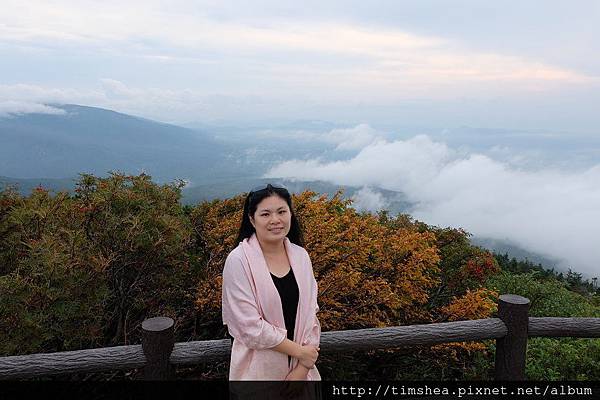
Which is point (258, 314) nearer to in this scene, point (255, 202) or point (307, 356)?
point (307, 356)

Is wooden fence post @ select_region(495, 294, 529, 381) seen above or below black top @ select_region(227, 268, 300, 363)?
below

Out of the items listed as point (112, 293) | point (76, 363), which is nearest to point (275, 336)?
point (76, 363)

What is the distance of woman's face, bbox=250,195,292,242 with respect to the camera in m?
2.43

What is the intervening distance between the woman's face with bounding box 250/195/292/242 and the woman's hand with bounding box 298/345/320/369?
0.57 meters

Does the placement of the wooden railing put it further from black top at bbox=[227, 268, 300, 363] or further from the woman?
black top at bbox=[227, 268, 300, 363]

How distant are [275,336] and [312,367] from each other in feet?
1.12

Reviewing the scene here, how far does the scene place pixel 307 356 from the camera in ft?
7.93

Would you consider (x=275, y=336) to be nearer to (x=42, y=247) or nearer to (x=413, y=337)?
(x=413, y=337)

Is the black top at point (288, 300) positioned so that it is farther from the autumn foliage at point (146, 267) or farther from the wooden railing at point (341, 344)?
the autumn foliage at point (146, 267)

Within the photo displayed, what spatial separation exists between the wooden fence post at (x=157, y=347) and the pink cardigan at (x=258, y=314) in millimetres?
547

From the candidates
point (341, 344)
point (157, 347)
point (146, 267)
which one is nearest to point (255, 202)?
point (157, 347)

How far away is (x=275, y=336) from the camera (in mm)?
2326

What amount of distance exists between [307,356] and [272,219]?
0.71 metres

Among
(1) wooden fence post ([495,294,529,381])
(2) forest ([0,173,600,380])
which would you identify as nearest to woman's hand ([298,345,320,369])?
(1) wooden fence post ([495,294,529,381])
